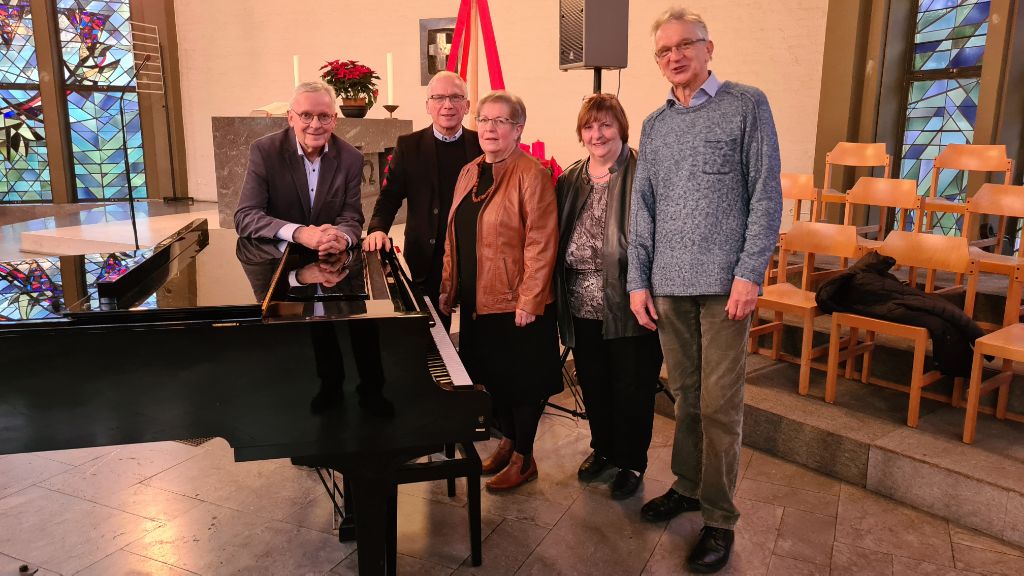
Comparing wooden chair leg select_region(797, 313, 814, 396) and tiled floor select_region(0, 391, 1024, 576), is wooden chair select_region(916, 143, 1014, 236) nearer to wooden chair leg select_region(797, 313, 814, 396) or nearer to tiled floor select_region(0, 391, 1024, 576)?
wooden chair leg select_region(797, 313, 814, 396)

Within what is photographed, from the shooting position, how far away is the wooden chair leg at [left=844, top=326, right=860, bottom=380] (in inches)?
138

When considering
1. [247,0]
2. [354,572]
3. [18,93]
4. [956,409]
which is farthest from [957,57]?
[18,93]

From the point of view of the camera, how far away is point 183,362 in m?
1.67

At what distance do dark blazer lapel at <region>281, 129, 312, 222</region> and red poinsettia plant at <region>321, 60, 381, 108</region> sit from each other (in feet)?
11.8

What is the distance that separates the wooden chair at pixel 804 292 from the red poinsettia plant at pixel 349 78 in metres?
3.69

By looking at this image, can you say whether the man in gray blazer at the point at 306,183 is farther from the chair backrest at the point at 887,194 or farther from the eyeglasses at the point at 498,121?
the chair backrest at the point at 887,194

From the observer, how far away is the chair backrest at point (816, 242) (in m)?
3.69

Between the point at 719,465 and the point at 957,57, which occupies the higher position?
the point at 957,57

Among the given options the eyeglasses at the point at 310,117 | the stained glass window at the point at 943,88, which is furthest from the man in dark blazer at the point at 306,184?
the stained glass window at the point at 943,88

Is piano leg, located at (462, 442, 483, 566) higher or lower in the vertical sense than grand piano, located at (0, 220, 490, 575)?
lower

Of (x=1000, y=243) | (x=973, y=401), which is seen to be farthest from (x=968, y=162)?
(x=973, y=401)

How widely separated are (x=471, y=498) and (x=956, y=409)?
2.21 meters

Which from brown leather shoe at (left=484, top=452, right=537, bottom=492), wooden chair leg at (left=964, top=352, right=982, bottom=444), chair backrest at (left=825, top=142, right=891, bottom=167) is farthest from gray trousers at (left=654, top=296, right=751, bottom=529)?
chair backrest at (left=825, top=142, right=891, bottom=167)

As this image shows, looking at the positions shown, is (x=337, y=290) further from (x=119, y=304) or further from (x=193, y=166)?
(x=193, y=166)
